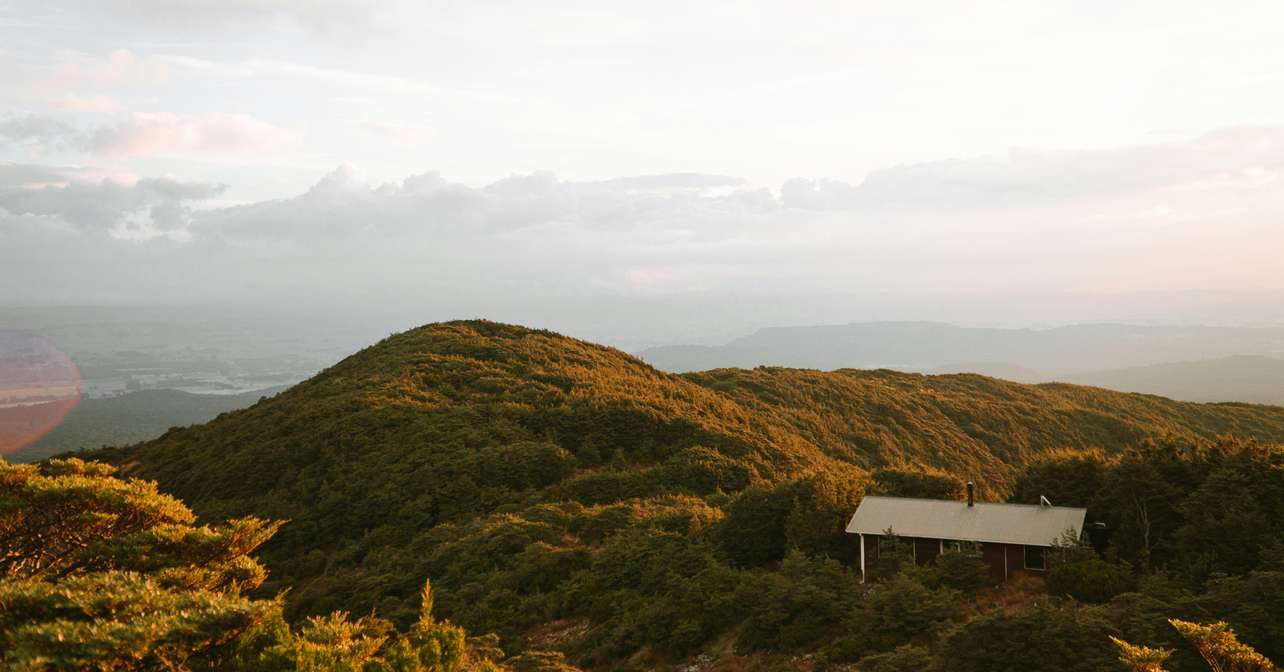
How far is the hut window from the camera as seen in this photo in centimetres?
2045

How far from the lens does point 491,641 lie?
727 inches

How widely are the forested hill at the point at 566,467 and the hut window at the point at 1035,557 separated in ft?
16.4

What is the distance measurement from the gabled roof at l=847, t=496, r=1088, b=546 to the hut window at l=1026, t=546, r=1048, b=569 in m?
0.34

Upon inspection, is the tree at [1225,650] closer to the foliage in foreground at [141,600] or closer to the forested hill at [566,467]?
the forested hill at [566,467]

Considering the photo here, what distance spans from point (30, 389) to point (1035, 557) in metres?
137

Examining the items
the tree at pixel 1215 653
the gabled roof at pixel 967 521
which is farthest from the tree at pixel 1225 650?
the gabled roof at pixel 967 521

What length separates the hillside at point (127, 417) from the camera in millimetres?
97000

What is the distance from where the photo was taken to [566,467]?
37469 millimetres

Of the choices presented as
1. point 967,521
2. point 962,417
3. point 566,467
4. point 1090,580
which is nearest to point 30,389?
point 566,467

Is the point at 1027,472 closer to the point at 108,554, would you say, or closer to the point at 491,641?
the point at 491,641

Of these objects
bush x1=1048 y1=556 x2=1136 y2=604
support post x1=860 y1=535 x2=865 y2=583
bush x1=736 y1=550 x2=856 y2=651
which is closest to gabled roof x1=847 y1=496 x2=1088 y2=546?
support post x1=860 y1=535 x2=865 y2=583

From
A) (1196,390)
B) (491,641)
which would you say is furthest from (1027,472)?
(1196,390)

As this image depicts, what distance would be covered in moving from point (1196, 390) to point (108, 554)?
23564 cm

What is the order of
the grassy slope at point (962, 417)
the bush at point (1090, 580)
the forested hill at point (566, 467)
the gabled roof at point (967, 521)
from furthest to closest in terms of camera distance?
the grassy slope at point (962, 417)
the forested hill at point (566, 467)
the gabled roof at point (967, 521)
the bush at point (1090, 580)
